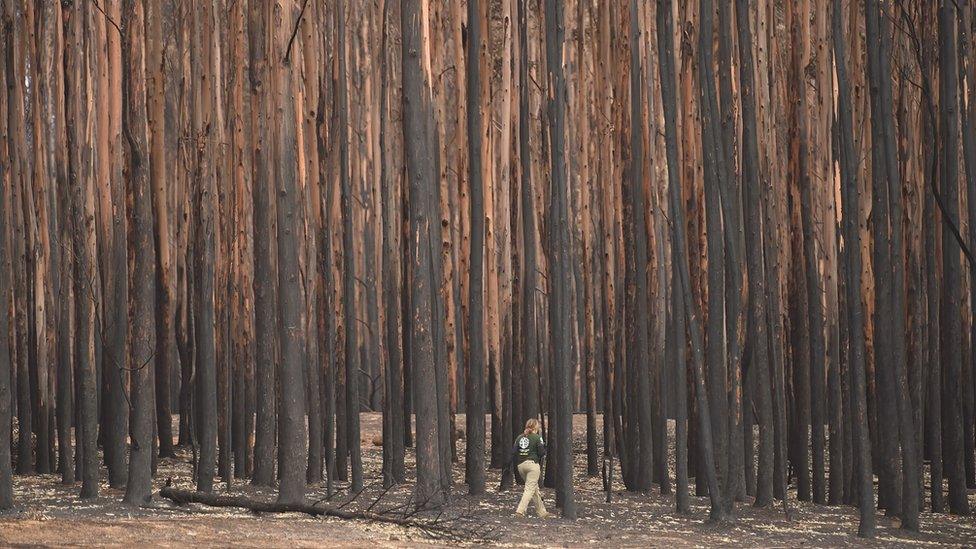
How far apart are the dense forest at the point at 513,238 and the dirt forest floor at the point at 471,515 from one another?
0.89 ft

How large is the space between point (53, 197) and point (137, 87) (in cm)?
356

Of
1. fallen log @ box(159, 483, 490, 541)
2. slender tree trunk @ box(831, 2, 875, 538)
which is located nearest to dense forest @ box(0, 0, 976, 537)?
slender tree trunk @ box(831, 2, 875, 538)

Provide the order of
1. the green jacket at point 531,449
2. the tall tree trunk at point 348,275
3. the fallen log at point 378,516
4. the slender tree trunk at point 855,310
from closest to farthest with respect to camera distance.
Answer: the fallen log at point 378,516 → the slender tree trunk at point 855,310 → the green jacket at point 531,449 → the tall tree trunk at point 348,275

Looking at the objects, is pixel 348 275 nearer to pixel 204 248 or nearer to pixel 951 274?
pixel 204 248

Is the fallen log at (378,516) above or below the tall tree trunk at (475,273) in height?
below

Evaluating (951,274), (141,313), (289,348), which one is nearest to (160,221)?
(141,313)

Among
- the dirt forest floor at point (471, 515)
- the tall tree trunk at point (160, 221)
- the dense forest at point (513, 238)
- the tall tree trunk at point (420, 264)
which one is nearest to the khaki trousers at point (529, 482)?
the dirt forest floor at point (471, 515)

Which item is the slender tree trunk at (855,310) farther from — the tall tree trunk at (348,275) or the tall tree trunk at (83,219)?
the tall tree trunk at (83,219)

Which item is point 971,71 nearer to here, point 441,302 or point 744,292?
point 744,292

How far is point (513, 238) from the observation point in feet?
43.5

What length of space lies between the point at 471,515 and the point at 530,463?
1077mm

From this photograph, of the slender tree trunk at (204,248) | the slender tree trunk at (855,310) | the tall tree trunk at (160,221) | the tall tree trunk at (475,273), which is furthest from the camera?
the tall tree trunk at (475,273)

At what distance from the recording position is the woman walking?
9727 millimetres

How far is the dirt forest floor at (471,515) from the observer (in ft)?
23.6
